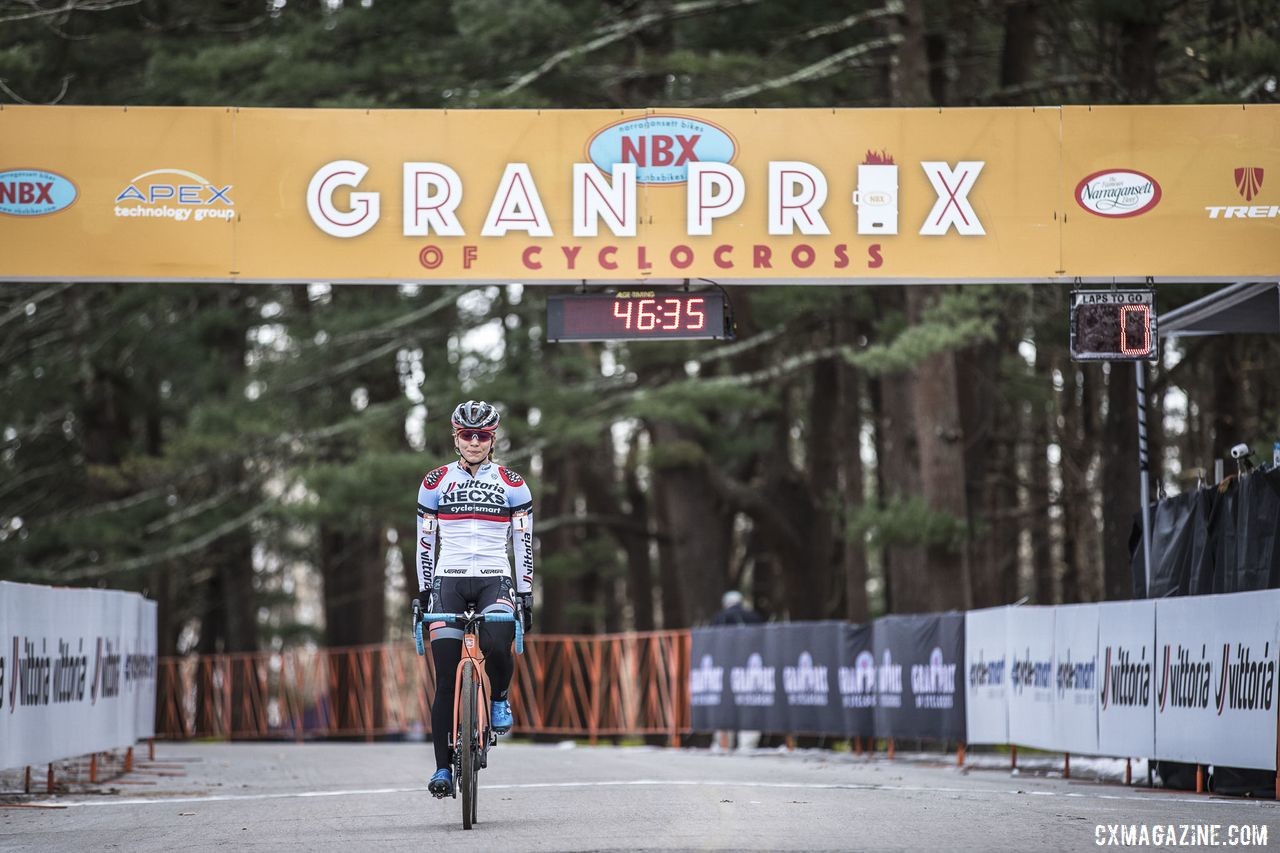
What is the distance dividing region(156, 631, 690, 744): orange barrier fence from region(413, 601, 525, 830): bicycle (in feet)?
63.7

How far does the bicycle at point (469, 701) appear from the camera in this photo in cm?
1013

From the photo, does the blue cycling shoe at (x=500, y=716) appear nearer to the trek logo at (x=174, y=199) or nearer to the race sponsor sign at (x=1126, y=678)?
the race sponsor sign at (x=1126, y=678)

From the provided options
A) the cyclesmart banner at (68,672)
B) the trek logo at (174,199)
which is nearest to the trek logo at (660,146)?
the trek logo at (174,199)

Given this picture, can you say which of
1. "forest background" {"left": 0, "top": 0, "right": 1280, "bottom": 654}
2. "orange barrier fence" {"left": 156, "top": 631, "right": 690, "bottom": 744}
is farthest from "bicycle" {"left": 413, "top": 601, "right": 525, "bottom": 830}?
"orange barrier fence" {"left": 156, "top": 631, "right": 690, "bottom": 744}

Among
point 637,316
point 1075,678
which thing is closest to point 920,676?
point 1075,678

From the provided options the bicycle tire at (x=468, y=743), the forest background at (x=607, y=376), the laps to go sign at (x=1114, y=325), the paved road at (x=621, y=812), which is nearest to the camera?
the paved road at (x=621, y=812)

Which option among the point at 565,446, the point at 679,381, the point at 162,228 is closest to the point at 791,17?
the point at 679,381

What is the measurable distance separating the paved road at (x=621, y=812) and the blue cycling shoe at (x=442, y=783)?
8.9 inches

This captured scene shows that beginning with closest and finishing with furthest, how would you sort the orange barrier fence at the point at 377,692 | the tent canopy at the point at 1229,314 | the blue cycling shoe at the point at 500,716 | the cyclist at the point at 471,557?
the cyclist at the point at 471,557 → the blue cycling shoe at the point at 500,716 → the tent canopy at the point at 1229,314 → the orange barrier fence at the point at 377,692

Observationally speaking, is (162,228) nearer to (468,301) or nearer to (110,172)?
(110,172)

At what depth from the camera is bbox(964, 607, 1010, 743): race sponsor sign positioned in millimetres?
18219

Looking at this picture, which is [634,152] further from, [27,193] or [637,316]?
[27,193]

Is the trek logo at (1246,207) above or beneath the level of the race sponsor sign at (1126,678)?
above

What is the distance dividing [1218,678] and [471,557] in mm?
5897
